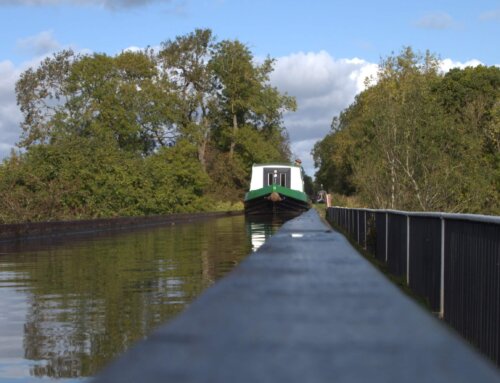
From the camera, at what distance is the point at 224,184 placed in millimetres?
84812

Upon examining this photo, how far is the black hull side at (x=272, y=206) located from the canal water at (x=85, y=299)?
36.1 m

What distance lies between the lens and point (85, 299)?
973 centimetres

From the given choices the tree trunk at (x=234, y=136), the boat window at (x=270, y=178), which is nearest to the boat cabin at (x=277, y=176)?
the boat window at (x=270, y=178)

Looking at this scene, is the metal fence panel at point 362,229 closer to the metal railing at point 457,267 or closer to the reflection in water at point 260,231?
the reflection in water at point 260,231

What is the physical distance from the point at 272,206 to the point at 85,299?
45.7 m

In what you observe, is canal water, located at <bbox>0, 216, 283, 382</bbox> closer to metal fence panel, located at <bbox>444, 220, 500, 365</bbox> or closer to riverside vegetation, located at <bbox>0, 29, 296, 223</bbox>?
metal fence panel, located at <bbox>444, 220, 500, 365</bbox>

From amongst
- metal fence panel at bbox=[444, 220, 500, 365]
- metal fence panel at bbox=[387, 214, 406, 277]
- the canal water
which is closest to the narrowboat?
the canal water

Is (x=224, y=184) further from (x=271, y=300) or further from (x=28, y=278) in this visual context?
(x=271, y=300)

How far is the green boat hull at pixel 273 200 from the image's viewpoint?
181ft

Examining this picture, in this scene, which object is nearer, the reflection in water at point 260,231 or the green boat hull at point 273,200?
the reflection in water at point 260,231

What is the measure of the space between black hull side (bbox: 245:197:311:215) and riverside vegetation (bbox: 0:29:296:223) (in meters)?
5.06

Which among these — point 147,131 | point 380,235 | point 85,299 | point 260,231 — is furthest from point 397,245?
point 147,131

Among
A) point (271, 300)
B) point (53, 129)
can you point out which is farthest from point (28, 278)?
point (53, 129)

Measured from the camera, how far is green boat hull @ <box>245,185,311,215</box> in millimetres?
55062
